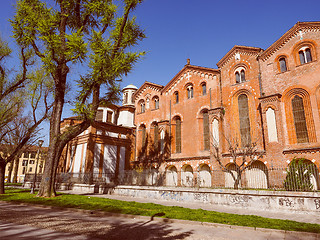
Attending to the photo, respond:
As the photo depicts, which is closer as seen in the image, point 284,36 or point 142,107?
point 284,36

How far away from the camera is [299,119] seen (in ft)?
54.7

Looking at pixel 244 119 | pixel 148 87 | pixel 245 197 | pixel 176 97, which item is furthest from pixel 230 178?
pixel 148 87

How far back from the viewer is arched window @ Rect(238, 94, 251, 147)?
741 inches

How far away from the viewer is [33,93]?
61.7 feet

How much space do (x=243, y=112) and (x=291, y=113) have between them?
3786mm

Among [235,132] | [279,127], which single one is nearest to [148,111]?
[235,132]

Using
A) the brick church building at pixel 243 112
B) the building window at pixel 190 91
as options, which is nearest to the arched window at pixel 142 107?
the brick church building at pixel 243 112

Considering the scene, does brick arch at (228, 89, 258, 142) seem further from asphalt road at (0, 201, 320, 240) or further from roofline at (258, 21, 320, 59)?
asphalt road at (0, 201, 320, 240)

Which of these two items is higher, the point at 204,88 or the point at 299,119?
the point at 204,88

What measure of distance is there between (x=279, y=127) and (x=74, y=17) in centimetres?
1774

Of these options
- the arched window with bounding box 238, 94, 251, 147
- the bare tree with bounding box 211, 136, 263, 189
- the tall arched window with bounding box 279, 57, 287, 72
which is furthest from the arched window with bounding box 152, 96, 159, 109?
the tall arched window with bounding box 279, 57, 287, 72

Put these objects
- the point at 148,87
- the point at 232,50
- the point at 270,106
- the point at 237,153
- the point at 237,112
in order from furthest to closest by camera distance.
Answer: the point at 148,87 → the point at 232,50 → the point at 237,112 → the point at 237,153 → the point at 270,106

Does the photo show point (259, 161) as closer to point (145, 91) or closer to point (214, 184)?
point (214, 184)

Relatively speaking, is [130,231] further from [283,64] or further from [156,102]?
[156,102]
